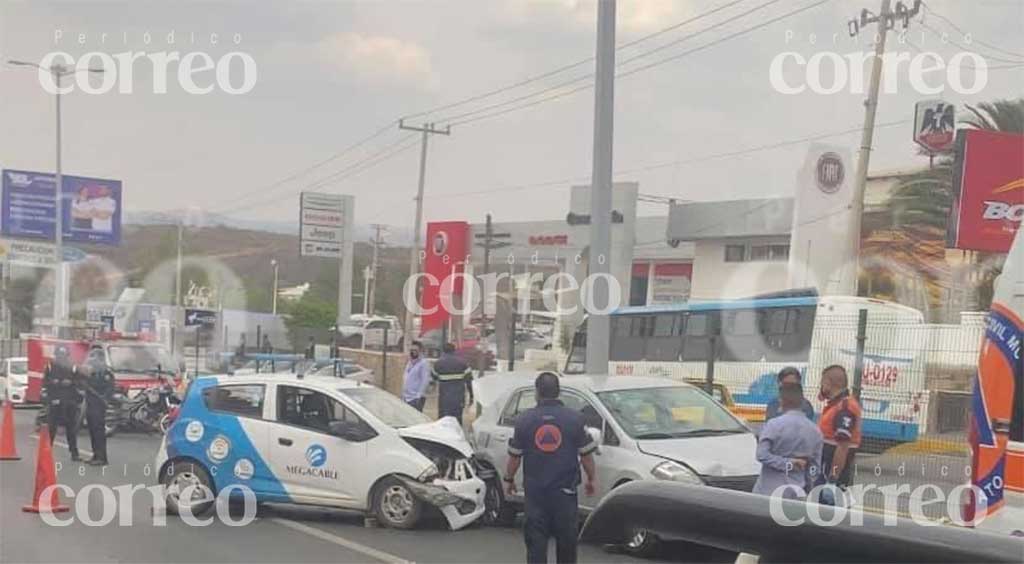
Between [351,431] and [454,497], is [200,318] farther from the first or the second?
[454,497]

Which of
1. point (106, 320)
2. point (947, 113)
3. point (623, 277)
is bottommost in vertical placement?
point (106, 320)

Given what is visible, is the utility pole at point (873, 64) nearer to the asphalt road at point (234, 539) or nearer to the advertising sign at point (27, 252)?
the asphalt road at point (234, 539)

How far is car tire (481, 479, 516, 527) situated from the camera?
35.7ft

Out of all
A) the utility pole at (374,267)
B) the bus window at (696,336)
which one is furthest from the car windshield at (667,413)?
the utility pole at (374,267)

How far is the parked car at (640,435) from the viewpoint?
9.41 meters

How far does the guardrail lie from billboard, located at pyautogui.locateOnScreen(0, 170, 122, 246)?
131ft

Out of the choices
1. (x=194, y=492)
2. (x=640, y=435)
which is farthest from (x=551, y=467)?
(x=194, y=492)

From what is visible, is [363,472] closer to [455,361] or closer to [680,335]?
[455,361]

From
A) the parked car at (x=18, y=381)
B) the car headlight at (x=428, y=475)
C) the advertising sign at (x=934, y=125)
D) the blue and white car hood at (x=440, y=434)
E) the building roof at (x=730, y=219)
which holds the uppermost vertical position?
the advertising sign at (x=934, y=125)

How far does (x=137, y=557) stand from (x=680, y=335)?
53.5 ft

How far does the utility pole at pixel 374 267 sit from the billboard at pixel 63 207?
2363 cm

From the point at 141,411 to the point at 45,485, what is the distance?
30.6 ft

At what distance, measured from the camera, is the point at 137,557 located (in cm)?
881

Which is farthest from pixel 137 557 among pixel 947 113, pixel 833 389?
pixel 947 113
